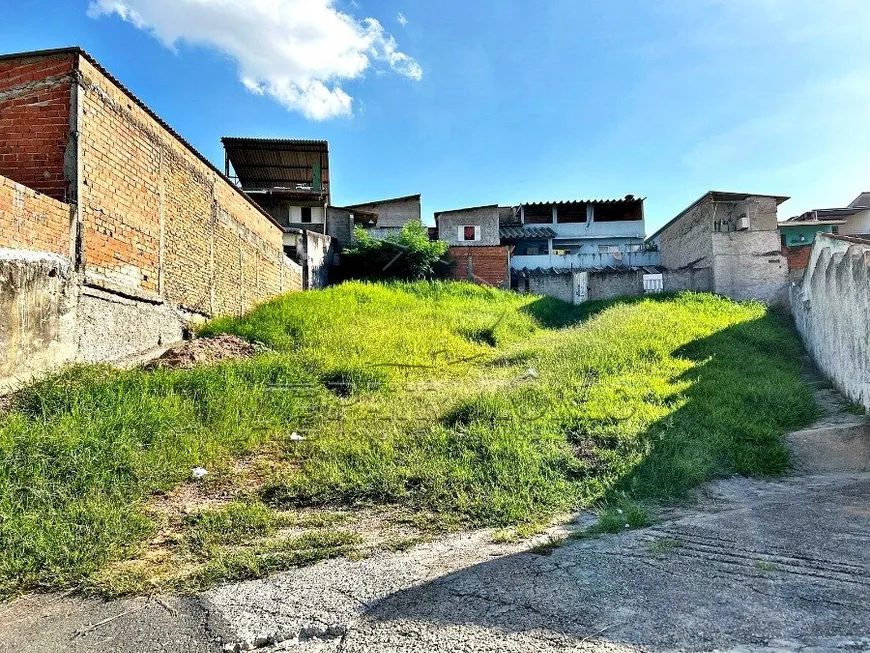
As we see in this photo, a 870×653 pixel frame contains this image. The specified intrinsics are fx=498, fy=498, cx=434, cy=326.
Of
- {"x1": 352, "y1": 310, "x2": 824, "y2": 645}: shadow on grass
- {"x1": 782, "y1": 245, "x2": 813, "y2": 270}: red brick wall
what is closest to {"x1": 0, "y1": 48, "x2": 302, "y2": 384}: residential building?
{"x1": 352, "y1": 310, "x2": 824, "y2": 645}: shadow on grass

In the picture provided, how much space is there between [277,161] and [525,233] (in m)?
12.7

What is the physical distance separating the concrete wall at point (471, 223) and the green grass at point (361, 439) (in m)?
14.3

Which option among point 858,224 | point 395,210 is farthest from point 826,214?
point 395,210

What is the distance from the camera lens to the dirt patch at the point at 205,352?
6.98m

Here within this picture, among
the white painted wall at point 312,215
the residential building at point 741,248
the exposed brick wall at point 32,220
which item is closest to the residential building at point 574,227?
the residential building at point 741,248

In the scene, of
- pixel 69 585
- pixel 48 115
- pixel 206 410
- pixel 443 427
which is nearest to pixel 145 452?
pixel 206 410

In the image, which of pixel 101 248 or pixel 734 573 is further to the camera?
pixel 101 248

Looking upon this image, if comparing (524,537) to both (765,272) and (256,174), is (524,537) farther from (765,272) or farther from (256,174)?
(256,174)

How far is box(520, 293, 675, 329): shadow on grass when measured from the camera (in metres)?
15.5

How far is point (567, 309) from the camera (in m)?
17.7

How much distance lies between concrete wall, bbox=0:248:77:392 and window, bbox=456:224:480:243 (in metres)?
18.3

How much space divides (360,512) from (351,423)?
74.3 inches

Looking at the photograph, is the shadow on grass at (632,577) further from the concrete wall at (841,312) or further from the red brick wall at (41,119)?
the red brick wall at (41,119)

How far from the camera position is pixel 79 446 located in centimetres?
415
